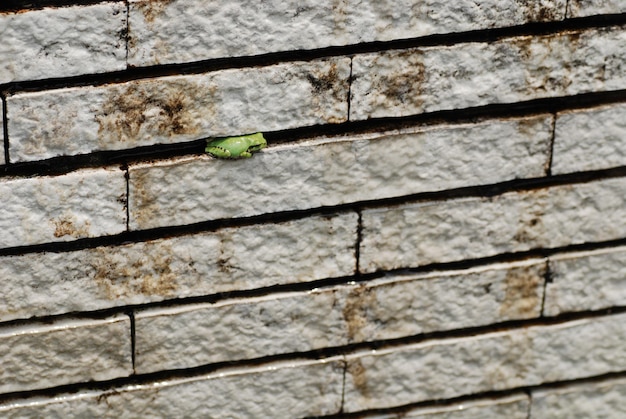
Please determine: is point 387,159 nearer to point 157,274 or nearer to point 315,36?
point 315,36

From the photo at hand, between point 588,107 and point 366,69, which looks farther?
point 588,107

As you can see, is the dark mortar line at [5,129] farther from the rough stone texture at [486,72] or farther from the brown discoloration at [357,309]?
the brown discoloration at [357,309]

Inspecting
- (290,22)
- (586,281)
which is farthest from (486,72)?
(586,281)

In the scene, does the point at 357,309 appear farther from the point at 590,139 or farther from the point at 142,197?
the point at 590,139

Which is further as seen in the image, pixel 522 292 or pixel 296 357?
pixel 522 292

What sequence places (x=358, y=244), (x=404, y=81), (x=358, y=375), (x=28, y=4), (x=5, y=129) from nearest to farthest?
(x=28, y=4) < (x=5, y=129) < (x=404, y=81) < (x=358, y=244) < (x=358, y=375)

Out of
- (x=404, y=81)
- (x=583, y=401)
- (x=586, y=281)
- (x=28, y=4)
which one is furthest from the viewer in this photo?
(x=583, y=401)

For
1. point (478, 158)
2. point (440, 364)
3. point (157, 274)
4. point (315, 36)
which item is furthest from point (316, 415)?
point (315, 36)

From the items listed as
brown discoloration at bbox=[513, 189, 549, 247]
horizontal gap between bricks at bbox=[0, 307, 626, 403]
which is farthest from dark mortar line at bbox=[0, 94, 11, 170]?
brown discoloration at bbox=[513, 189, 549, 247]
